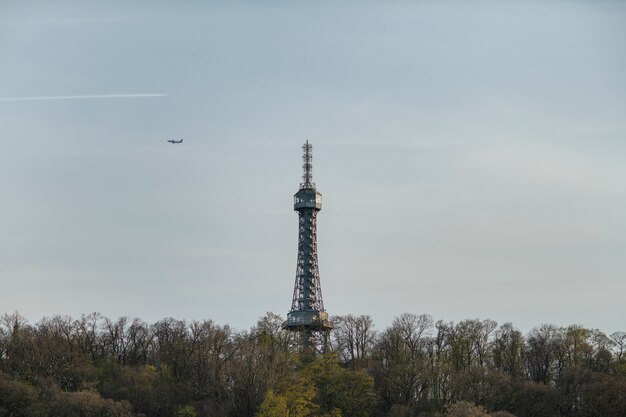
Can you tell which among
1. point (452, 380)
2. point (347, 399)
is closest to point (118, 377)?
point (347, 399)

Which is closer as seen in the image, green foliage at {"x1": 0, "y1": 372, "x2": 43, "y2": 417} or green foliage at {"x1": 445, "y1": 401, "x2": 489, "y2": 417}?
green foliage at {"x1": 445, "y1": 401, "x2": 489, "y2": 417}

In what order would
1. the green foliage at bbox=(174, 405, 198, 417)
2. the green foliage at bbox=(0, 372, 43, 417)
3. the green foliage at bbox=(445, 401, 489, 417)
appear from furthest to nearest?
the green foliage at bbox=(174, 405, 198, 417), the green foliage at bbox=(0, 372, 43, 417), the green foliage at bbox=(445, 401, 489, 417)

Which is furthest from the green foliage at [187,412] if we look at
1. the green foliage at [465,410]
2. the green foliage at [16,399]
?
the green foliage at [465,410]

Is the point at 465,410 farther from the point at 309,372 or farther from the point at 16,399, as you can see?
the point at 16,399

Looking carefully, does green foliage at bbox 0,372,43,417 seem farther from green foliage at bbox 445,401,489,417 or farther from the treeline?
green foliage at bbox 445,401,489,417

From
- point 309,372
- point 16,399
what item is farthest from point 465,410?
point 16,399

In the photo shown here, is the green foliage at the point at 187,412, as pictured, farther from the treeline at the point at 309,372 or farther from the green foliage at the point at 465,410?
the green foliage at the point at 465,410

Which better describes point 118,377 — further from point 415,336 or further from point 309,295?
point 309,295

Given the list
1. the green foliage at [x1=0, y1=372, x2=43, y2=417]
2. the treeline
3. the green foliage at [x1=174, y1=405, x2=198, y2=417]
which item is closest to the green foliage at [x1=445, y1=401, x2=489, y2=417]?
the treeline
